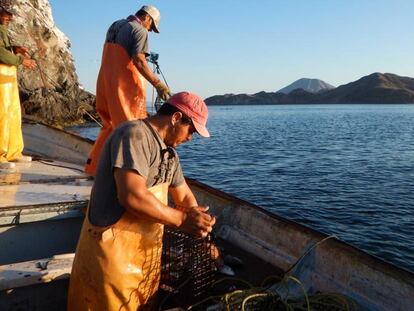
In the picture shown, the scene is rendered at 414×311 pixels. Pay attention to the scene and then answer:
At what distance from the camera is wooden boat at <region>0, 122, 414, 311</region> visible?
4.12m

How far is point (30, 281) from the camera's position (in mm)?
3906

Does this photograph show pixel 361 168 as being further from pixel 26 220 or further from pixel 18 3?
pixel 18 3

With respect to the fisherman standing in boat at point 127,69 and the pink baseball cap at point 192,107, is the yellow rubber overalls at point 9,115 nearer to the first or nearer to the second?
the fisherman standing in boat at point 127,69

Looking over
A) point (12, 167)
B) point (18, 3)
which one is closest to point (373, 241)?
point (12, 167)

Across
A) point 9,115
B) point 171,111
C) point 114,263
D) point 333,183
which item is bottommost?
point 333,183

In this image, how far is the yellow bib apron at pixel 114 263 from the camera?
3186 millimetres

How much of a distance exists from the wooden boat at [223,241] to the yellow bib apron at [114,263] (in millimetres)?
865

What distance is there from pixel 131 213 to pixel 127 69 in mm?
3612

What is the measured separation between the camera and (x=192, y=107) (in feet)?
10.6

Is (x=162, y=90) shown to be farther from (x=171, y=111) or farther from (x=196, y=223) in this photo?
(x=196, y=223)

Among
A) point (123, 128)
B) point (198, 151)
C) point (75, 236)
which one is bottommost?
point (198, 151)

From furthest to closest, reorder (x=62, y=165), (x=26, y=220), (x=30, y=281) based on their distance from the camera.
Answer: (x=62, y=165)
(x=26, y=220)
(x=30, y=281)

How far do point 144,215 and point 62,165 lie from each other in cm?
617

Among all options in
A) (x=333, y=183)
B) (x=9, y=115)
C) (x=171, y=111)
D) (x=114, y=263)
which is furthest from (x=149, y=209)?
(x=333, y=183)
